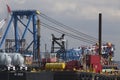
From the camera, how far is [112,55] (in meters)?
176

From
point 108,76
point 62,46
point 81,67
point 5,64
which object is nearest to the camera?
point 5,64

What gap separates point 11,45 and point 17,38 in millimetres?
3515

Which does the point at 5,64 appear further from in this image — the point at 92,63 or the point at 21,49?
the point at 21,49

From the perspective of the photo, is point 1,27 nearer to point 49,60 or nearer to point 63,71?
point 49,60

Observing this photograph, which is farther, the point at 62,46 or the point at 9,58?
the point at 62,46

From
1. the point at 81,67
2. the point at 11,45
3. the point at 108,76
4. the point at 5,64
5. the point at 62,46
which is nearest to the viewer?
the point at 5,64

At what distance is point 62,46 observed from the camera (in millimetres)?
171750

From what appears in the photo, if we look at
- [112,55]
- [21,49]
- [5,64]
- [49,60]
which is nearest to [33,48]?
[21,49]

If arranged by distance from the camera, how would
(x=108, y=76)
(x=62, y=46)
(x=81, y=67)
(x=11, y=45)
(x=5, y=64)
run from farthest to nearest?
(x=11, y=45) → (x=62, y=46) → (x=108, y=76) → (x=81, y=67) → (x=5, y=64)

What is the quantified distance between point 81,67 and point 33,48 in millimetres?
68783

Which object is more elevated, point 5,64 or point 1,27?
point 1,27

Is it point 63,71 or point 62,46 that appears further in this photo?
point 62,46

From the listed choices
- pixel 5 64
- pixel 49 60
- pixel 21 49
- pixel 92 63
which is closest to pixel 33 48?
pixel 21 49

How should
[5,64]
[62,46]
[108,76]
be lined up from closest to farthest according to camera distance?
[5,64]
[108,76]
[62,46]
